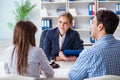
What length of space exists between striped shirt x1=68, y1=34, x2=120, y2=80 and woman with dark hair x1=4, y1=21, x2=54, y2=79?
1.65ft

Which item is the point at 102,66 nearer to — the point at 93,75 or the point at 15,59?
the point at 93,75

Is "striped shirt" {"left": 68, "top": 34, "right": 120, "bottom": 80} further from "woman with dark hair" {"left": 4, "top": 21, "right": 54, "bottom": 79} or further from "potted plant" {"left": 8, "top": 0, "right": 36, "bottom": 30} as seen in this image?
"potted plant" {"left": 8, "top": 0, "right": 36, "bottom": 30}

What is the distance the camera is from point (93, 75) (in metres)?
1.89

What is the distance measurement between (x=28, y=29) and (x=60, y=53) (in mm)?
914

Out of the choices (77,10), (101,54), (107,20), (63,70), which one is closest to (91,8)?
(77,10)

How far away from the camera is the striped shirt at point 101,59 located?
186 cm

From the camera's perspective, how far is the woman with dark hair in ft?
7.38

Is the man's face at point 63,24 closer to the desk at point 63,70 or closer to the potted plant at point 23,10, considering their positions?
the desk at point 63,70

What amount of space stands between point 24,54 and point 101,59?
73cm

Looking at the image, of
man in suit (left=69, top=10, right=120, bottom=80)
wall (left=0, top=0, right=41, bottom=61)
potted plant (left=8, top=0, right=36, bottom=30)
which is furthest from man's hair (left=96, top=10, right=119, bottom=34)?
wall (left=0, top=0, right=41, bottom=61)

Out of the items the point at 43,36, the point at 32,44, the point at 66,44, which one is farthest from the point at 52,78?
the point at 43,36

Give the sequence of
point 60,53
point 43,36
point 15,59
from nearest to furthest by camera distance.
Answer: point 15,59 → point 60,53 → point 43,36

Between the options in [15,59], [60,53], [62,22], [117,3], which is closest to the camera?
[15,59]

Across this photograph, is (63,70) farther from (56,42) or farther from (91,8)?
(91,8)
